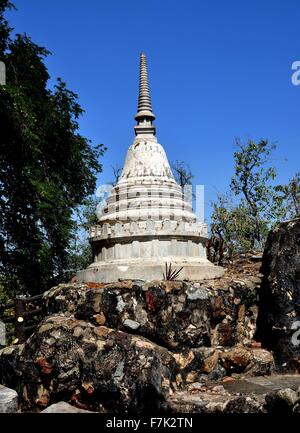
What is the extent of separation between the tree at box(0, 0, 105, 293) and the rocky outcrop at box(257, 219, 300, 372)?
8.63 meters

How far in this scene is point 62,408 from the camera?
754cm

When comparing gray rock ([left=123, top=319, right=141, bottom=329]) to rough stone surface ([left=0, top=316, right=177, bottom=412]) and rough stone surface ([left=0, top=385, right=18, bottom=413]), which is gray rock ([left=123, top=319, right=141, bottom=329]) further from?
rough stone surface ([left=0, top=385, right=18, bottom=413])

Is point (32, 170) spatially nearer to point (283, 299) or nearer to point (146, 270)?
point (146, 270)

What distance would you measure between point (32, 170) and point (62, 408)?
414 inches

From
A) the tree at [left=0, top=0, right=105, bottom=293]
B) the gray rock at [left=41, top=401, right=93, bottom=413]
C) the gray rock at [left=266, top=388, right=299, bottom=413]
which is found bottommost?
the gray rock at [left=41, top=401, right=93, bottom=413]

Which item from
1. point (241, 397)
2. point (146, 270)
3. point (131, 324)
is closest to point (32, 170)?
Answer: point (146, 270)

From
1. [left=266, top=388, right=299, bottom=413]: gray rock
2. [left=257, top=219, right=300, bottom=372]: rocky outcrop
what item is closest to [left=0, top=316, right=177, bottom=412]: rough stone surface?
[left=266, top=388, right=299, bottom=413]: gray rock

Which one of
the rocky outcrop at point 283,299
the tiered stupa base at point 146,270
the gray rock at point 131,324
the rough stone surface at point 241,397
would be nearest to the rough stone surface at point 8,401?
the gray rock at point 131,324

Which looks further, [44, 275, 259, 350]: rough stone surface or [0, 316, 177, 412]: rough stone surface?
[44, 275, 259, 350]: rough stone surface

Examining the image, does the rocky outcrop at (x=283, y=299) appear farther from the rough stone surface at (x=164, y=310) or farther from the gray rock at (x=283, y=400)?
the gray rock at (x=283, y=400)

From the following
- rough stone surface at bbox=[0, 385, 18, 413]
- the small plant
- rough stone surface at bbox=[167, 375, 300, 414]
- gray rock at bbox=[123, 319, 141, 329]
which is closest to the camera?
rough stone surface at bbox=[167, 375, 300, 414]

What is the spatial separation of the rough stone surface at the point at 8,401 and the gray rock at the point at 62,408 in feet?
1.73

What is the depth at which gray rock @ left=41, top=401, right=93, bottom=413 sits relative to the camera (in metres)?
7.42
